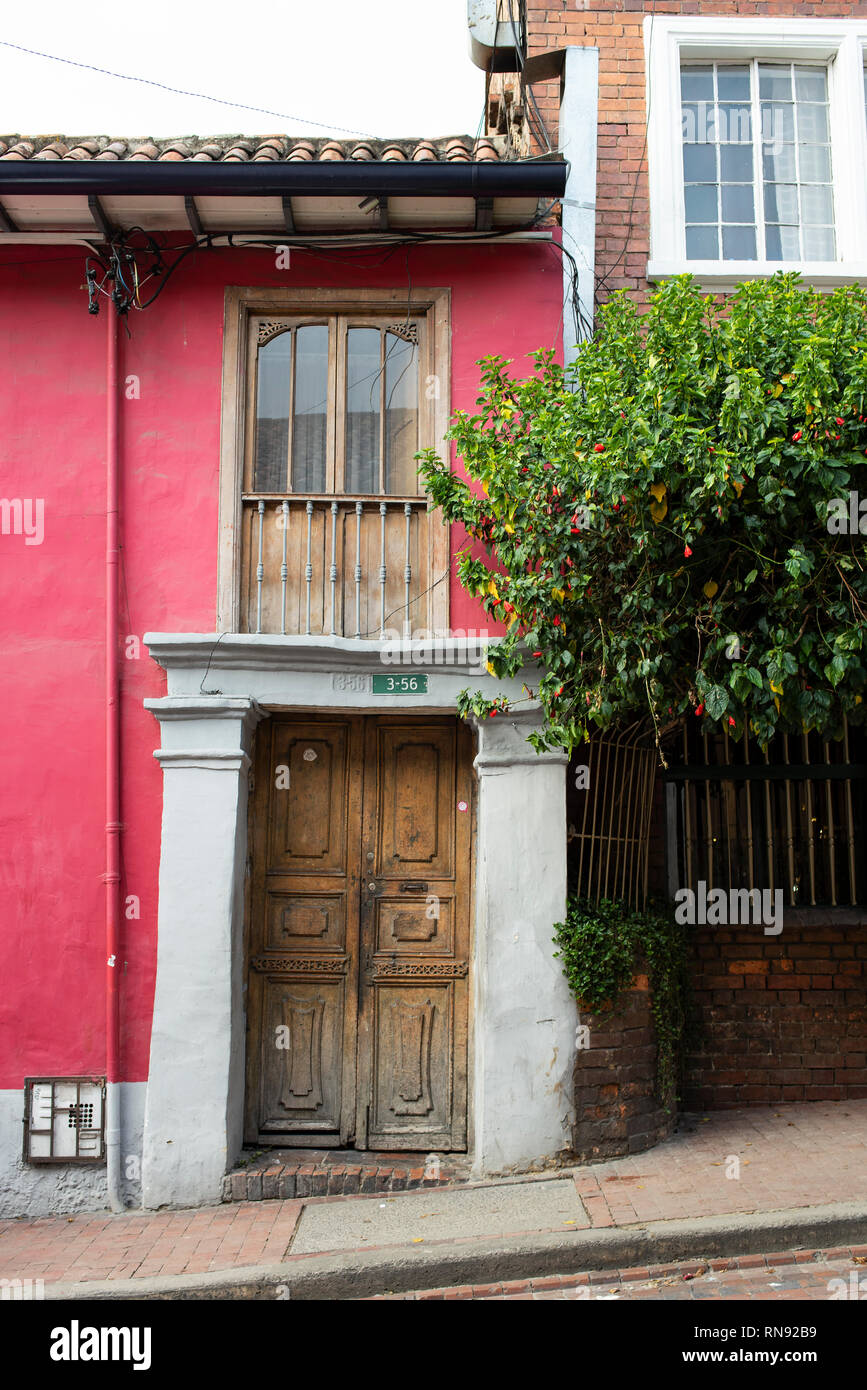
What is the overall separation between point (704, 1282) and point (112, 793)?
4.30m

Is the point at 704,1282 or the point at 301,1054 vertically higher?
the point at 301,1054

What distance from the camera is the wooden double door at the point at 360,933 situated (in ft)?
23.2

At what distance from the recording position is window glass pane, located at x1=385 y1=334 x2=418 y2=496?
7.38 metres

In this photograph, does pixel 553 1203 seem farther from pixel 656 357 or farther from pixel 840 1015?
pixel 656 357

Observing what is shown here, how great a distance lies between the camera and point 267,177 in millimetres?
6844

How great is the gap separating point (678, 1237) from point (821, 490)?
3782 mm

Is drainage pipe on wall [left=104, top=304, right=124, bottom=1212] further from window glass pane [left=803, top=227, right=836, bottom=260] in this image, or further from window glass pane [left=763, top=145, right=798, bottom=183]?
window glass pane [left=803, top=227, right=836, bottom=260]

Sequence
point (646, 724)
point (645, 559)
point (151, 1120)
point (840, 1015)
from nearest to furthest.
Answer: point (645, 559)
point (151, 1120)
point (646, 724)
point (840, 1015)

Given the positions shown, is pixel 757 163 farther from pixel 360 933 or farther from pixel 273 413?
pixel 360 933

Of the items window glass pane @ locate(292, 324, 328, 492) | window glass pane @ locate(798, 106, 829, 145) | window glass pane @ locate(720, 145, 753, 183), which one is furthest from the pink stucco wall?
window glass pane @ locate(798, 106, 829, 145)

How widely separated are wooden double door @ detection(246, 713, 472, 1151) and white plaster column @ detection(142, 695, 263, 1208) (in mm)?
348

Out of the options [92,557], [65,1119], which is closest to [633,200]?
[92,557]

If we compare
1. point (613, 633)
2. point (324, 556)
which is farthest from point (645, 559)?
point (324, 556)

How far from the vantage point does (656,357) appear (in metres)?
5.66
